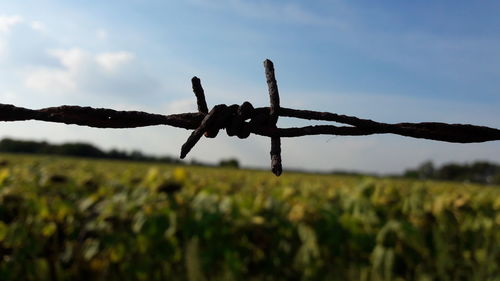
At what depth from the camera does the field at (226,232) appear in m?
2.91

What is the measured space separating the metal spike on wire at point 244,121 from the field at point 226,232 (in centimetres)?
176

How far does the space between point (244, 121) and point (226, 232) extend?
193 centimetres

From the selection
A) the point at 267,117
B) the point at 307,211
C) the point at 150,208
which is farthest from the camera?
the point at 307,211

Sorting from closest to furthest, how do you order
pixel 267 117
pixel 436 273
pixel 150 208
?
pixel 267 117
pixel 150 208
pixel 436 273

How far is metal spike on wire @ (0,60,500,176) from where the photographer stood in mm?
1103

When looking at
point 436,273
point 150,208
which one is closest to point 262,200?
point 150,208

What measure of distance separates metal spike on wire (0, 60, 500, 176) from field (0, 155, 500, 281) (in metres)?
1.76

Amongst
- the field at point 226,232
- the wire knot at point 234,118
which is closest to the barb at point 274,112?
the wire knot at point 234,118

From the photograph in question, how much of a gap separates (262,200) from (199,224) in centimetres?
53

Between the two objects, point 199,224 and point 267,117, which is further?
point 199,224

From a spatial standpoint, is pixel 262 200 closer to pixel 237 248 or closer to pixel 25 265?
pixel 237 248

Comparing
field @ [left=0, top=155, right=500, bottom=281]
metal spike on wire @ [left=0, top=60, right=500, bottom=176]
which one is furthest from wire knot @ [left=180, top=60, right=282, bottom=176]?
field @ [left=0, top=155, right=500, bottom=281]

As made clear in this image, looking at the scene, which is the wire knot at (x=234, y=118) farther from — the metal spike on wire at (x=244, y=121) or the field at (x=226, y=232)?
the field at (x=226, y=232)

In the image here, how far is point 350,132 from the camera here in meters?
1.18
